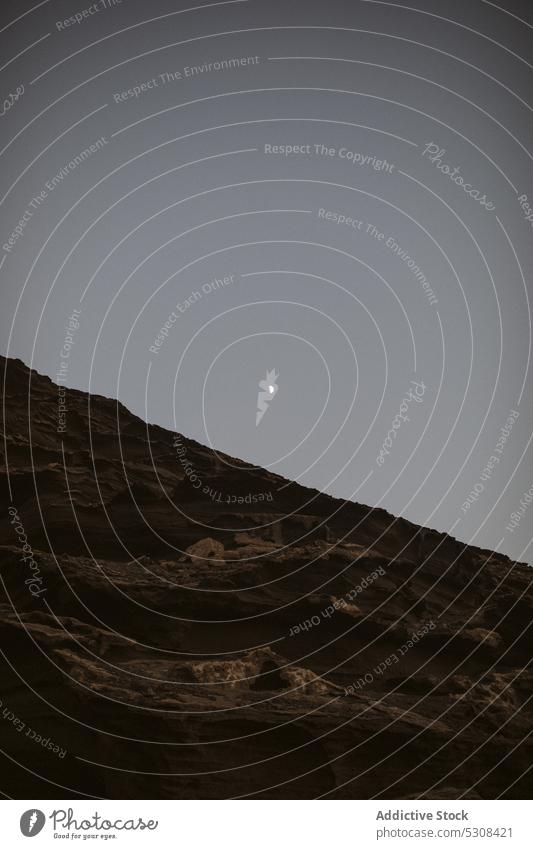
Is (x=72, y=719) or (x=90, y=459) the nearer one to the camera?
(x=72, y=719)

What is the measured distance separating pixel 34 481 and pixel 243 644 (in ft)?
8.69

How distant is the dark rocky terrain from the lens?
380 inches

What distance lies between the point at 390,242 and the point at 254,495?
313cm

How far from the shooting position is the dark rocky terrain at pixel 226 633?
966 cm

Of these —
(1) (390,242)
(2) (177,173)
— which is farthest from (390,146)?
(2) (177,173)

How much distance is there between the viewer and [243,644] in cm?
1066

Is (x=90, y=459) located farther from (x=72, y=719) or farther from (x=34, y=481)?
(x=72, y=719)

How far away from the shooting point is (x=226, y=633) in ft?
35.0

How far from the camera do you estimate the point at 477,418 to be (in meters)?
11.4
